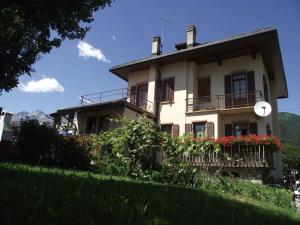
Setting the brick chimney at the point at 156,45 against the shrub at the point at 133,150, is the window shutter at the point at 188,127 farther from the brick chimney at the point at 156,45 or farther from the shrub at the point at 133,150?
the shrub at the point at 133,150

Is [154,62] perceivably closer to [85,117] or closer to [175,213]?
[85,117]

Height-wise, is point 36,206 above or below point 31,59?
below

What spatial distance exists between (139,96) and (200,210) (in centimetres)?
1972

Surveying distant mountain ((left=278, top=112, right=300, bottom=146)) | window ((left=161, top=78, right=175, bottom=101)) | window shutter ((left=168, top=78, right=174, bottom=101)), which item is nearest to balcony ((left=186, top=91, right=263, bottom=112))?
window shutter ((left=168, top=78, right=174, bottom=101))

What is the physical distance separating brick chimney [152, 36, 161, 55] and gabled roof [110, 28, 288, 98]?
2.00 metres

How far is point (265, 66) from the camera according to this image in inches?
849

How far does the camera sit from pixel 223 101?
66.7ft

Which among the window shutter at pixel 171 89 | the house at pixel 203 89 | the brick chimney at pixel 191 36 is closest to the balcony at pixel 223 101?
the house at pixel 203 89

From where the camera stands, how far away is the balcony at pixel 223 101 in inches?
752

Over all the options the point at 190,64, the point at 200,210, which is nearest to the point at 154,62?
the point at 190,64

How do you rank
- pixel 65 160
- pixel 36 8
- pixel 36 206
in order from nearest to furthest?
pixel 36 206 < pixel 36 8 < pixel 65 160

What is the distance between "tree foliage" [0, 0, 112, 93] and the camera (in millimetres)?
7262

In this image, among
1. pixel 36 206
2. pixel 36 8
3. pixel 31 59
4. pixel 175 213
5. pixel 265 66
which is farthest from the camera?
pixel 265 66

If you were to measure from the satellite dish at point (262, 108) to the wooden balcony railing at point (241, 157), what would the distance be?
7.15 feet
